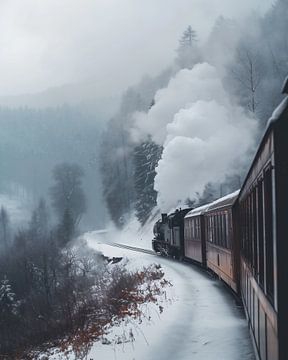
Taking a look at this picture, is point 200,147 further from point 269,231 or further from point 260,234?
point 269,231

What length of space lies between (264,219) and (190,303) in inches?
379

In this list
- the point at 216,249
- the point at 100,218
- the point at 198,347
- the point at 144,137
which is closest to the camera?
the point at 198,347

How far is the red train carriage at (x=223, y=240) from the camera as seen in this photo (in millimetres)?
12641

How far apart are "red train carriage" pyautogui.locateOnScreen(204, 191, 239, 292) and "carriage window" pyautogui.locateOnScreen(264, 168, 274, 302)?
292 inches

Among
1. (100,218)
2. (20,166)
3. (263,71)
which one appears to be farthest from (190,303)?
(20,166)

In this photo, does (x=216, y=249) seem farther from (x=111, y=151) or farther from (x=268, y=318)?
(x=111, y=151)

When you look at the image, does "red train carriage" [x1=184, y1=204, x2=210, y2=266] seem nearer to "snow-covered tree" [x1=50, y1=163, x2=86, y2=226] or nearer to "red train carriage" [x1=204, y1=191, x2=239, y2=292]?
"red train carriage" [x1=204, y1=191, x2=239, y2=292]

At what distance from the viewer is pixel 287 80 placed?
13.7ft

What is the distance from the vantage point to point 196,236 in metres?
22.6

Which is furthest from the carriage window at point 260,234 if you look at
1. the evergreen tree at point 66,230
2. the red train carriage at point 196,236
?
the evergreen tree at point 66,230

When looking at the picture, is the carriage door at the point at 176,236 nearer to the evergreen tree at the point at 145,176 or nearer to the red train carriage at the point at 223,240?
the red train carriage at the point at 223,240

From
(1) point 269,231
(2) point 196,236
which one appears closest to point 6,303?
(2) point 196,236

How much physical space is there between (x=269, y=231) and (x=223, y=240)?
9580 millimetres

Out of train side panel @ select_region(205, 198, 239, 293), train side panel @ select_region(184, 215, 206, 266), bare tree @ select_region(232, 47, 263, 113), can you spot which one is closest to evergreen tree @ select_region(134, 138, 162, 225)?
bare tree @ select_region(232, 47, 263, 113)
